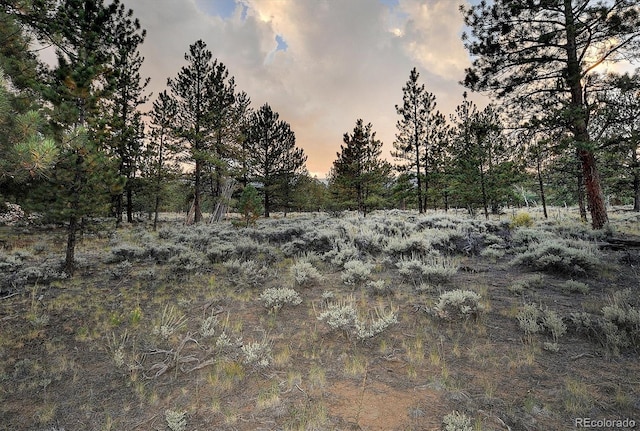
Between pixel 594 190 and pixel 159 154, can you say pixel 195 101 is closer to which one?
pixel 159 154

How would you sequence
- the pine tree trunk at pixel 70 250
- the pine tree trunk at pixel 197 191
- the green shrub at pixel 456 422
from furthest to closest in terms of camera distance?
the pine tree trunk at pixel 197 191
the pine tree trunk at pixel 70 250
the green shrub at pixel 456 422

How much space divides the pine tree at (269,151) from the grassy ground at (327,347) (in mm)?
23792

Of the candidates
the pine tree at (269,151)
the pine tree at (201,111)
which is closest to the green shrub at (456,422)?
the pine tree at (201,111)

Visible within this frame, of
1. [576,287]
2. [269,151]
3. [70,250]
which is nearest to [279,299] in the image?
[576,287]

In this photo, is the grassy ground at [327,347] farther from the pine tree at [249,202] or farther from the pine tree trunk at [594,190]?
the pine tree at [249,202]

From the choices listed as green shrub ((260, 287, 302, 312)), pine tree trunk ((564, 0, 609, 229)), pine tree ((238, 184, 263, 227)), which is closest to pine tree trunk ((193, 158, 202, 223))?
pine tree ((238, 184, 263, 227))

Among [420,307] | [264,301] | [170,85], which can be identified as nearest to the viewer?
[420,307]

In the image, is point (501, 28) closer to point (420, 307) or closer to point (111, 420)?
point (420, 307)

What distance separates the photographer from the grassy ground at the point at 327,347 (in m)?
3.06

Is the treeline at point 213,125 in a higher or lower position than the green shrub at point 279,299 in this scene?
higher

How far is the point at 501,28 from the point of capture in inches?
416

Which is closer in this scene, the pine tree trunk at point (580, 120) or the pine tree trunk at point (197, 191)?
the pine tree trunk at point (580, 120)

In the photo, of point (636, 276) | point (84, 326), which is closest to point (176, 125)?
point (84, 326)

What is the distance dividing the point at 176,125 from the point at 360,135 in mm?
16139
